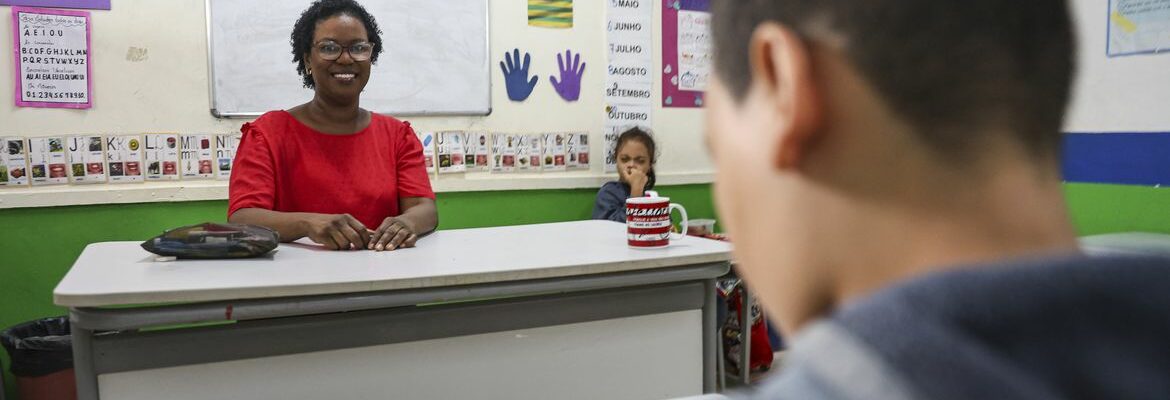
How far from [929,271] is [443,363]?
1.47 m

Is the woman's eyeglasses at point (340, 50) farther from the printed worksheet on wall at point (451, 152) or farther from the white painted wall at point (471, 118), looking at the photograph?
the printed worksheet on wall at point (451, 152)

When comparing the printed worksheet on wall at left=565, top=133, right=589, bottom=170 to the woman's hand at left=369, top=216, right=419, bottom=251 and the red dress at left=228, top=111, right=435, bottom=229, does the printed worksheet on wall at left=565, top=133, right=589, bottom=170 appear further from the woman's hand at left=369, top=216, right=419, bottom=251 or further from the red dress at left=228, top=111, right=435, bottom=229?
the woman's hand at left=369, top=216, right=419, bottom=251

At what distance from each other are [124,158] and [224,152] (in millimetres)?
332

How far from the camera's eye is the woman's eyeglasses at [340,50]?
7.66 ft

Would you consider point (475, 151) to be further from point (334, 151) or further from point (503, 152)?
point (334, 151)

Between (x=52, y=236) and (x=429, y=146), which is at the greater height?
(x=429, y=146)

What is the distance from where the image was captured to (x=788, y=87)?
1.10 ft

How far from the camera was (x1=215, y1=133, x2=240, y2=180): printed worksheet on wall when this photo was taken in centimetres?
305

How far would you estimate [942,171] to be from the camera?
32cm

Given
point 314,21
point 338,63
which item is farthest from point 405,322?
point 314,21

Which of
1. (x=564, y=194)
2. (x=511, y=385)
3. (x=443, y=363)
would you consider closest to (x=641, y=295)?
(x=511, y=385)

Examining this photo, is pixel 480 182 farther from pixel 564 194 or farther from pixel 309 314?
pixel 309 314

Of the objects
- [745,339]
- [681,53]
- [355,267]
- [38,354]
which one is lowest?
[745,339]

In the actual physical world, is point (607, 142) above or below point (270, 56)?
below
